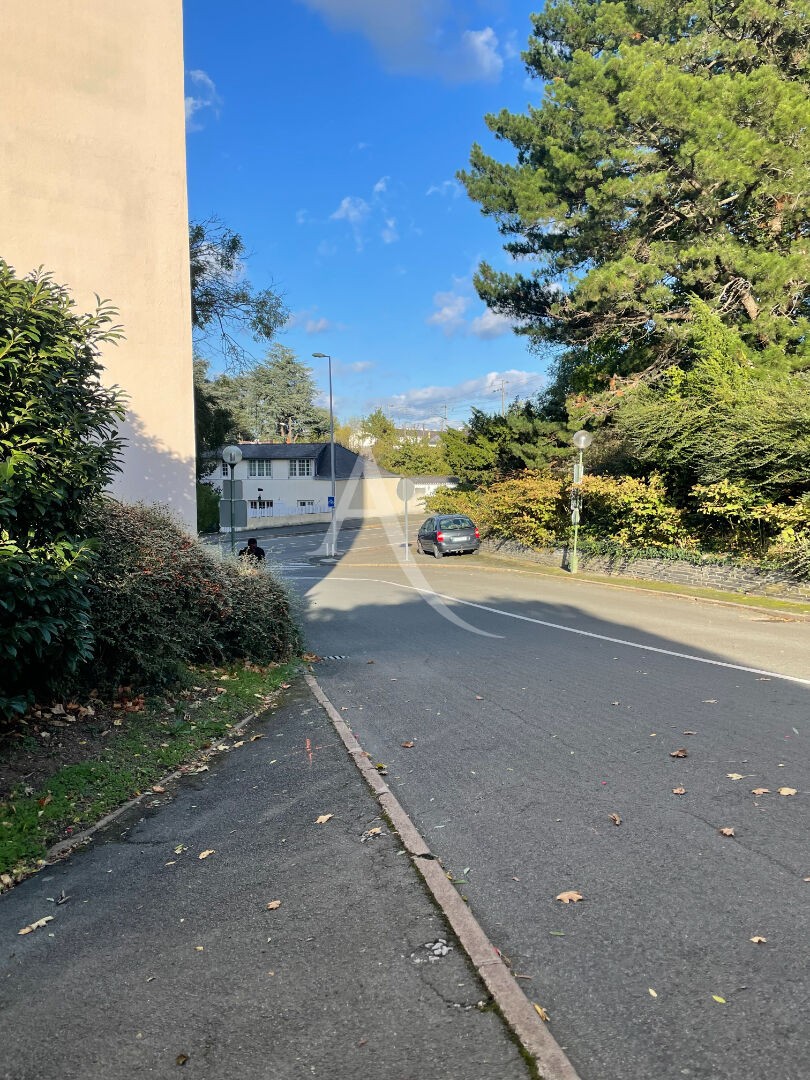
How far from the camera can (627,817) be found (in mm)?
4547

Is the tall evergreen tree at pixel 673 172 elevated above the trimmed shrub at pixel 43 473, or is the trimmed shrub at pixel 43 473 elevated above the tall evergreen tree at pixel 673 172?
the tall evergreen tree at pixel 673 172

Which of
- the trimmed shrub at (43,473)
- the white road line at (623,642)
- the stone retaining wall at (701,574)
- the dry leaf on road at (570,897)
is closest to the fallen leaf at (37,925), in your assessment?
the trimmed shrub at (43,473)

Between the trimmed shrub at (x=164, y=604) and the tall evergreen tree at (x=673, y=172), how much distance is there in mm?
15783

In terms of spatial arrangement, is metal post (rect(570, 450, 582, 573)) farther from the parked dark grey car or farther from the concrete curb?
the concrete curb

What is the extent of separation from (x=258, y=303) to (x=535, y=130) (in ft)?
39.9

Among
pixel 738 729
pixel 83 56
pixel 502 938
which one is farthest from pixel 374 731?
pixel 83 56

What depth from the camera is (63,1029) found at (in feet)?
9.20

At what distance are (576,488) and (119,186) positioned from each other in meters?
14.9

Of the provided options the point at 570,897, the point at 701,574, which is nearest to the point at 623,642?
the point at 701,574

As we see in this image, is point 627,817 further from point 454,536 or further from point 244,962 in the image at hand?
point 454,536

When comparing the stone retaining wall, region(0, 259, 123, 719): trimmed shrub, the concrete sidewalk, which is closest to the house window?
the stone retaining wall

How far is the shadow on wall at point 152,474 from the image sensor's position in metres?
12.3

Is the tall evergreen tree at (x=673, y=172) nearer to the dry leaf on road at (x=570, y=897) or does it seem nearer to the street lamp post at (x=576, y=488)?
the street lamp post at (x=576, y=488)

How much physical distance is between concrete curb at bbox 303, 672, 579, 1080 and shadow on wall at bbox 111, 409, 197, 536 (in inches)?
351
